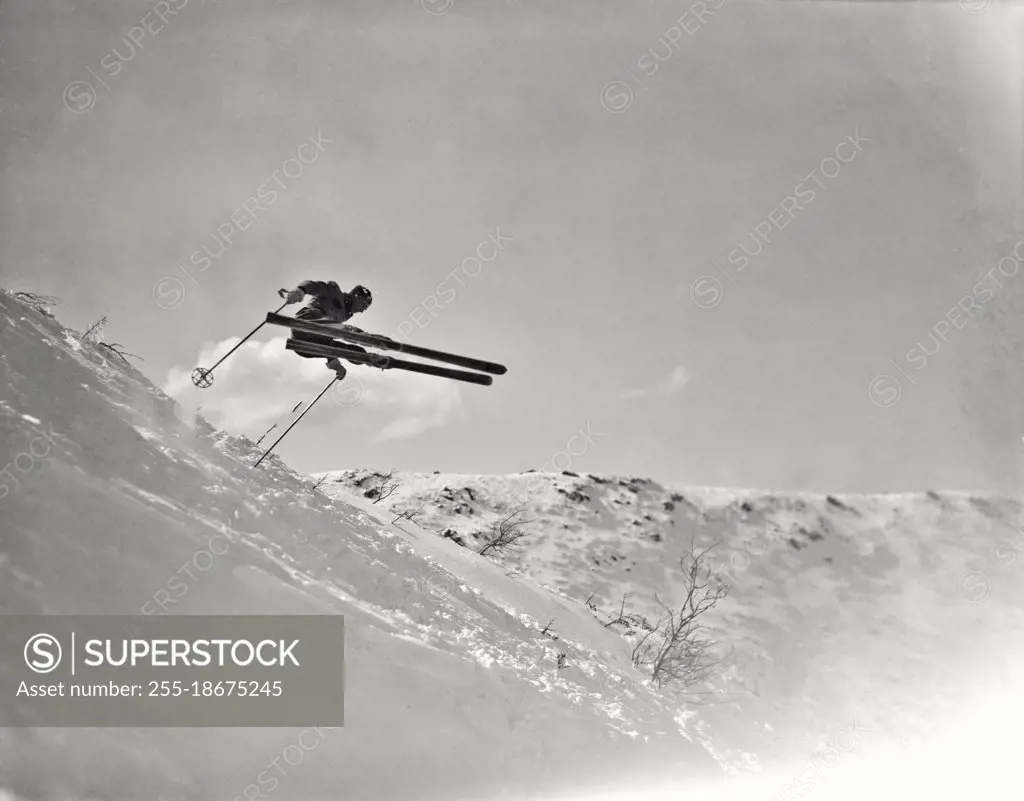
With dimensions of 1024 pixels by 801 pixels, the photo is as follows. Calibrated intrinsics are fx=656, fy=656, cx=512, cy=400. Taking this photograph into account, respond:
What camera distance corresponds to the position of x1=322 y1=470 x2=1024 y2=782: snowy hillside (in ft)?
38.0

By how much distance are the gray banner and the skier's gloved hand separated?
221 cm

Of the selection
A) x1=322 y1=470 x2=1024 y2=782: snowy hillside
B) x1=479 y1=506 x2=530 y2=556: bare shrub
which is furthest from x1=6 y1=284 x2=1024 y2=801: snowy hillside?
x1=322 y1=470 x2=1024 y2=782: snowy hillside

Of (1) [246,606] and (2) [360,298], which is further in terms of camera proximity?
(2) [360,298]

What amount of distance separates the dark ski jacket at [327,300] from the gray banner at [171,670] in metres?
2.28

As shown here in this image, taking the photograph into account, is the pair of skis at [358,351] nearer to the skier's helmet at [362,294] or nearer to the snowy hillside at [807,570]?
the skier's helmet at [362,294]

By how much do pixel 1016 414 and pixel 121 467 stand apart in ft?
25.6

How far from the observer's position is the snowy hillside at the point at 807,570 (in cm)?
1158

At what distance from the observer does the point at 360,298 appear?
17.2 feet

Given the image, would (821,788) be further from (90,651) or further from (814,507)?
(814,507)

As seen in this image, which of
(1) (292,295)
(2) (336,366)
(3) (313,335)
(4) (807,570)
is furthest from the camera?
(4) (807,570)

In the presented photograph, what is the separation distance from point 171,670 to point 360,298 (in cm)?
299

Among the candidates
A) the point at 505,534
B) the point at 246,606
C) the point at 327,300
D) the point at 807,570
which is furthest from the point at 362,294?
the point at 807,570

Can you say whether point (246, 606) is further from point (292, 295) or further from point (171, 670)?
point (292, 295)

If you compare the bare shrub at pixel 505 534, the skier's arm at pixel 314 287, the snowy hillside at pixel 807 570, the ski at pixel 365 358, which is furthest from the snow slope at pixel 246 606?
the snowy hillside at pixel 807 570
